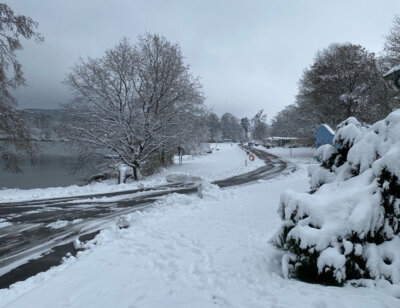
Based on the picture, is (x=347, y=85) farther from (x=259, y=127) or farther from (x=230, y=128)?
(x=230, y=128)

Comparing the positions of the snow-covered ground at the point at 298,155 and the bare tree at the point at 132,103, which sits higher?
the bare tree at the point at 132,103

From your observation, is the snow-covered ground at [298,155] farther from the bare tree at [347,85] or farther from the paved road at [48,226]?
the paved road at [48,226]

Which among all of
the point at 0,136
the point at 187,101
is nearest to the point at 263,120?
the point at 187,101

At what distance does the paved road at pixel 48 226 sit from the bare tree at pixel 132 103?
25.9 feet

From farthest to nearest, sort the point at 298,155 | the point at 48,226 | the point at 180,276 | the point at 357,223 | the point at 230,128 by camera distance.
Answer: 1. the point at 230,128
2. the point at 298,155
3. the point at 48,226
4. the point at 180,276
5. the point at 357,223

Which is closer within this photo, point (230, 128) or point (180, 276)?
point (180, 276)

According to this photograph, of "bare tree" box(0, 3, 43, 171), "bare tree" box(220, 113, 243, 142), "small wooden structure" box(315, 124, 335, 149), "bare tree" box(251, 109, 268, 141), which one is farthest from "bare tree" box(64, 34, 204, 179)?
"bare tree" box(220, 113, 243, 142)

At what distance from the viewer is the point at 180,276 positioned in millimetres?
4289

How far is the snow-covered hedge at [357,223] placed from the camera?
370 cm

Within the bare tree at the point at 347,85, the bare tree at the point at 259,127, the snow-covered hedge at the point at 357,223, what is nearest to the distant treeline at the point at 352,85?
the bare tree at the point at 347,85

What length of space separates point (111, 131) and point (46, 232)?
13.6m

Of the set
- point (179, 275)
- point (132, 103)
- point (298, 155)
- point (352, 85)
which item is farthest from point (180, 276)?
point (298, 155)

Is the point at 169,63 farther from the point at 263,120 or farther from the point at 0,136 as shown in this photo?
the point at 263,120

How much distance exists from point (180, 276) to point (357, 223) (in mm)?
2681
